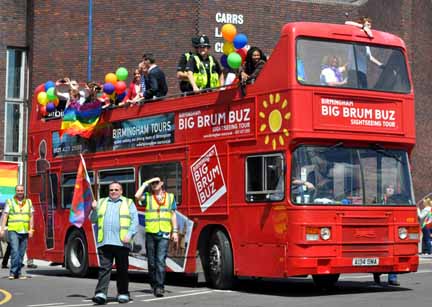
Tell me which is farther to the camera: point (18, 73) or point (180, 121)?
point (18, 73)

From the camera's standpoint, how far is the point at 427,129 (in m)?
41.2

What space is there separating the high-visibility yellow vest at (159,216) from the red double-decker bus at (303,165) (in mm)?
948

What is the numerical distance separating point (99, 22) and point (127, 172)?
715 inches

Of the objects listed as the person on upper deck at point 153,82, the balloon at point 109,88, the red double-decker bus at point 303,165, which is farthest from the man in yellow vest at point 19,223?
the red double-decker bus at point 303,165

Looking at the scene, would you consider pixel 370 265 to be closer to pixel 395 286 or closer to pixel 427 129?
pixel 395 286

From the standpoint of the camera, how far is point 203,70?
17.5 meters

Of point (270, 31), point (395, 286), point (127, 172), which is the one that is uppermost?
point (270, 31)

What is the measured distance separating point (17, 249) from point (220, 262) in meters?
5.33

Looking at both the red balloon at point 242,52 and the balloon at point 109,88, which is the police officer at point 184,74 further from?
the balloon at point 109,88

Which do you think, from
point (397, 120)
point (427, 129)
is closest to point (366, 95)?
point (397, 120)

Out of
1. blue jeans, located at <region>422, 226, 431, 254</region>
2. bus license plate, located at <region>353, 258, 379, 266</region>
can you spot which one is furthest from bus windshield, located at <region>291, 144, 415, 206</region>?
blue jeans, located at <region>422, 226, 431, 254</region>

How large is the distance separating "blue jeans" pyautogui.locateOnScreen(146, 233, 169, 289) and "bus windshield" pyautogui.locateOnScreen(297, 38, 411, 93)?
3256 mm

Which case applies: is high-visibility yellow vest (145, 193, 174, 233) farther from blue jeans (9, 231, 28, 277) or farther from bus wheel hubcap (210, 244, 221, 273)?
blue jeans (9, 231, 28, 277)

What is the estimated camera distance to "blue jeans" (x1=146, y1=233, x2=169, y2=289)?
1516 cm
